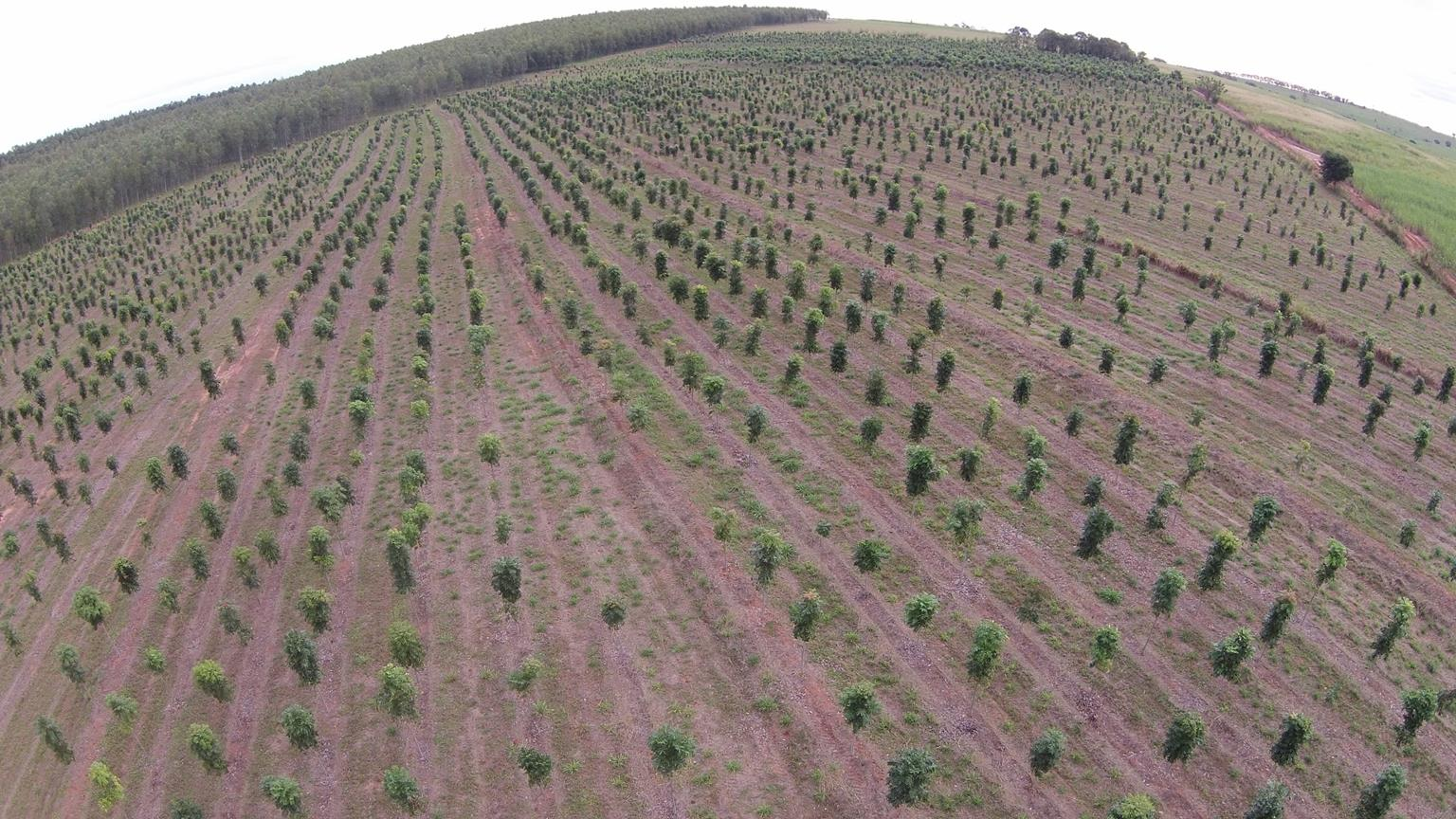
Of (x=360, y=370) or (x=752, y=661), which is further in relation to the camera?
(x=360, y=370)

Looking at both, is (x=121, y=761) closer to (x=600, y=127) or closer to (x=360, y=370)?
(x=360, y=370)

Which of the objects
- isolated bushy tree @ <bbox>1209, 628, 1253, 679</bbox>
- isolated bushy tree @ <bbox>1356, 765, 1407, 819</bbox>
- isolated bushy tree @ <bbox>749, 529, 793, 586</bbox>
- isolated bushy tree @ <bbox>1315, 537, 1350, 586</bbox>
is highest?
isolated bushy tree @ <bbox>749, 529, 793, 586</bbox>

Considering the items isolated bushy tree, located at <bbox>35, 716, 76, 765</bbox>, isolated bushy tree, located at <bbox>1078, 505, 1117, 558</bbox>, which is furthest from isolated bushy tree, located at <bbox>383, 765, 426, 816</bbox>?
isolated bushy tree, located at <bbox>1078, 505, 1117, 558</bbox>

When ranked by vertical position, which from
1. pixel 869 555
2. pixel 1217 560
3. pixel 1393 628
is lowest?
pixel 1393 628

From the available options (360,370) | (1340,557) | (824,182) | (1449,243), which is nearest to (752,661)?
(1340,557)

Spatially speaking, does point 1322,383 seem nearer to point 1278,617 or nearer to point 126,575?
point 1278,617

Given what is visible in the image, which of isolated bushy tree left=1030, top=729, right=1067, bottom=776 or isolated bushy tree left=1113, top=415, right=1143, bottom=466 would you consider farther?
isolated bushy tree left=1113, top=415, right=1143, bottom=466

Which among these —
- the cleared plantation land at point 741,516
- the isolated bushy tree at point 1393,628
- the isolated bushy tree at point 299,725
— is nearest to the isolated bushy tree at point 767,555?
the cleared plantation land at point 741,516

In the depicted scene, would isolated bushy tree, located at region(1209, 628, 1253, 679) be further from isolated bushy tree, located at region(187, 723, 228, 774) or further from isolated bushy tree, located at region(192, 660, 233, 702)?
isolated bushy tree, located at region(192, 660, 233, 702)

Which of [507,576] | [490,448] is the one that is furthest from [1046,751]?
[490,448]
